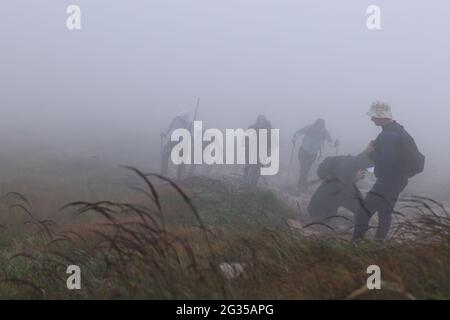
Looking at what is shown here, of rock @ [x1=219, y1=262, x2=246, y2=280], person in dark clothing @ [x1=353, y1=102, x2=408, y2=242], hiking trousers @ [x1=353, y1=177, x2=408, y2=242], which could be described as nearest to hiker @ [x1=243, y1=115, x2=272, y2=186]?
person in dark clothing @ [x1=353, y1=102, x2=408, y2=242]

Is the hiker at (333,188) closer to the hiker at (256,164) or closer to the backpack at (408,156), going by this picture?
the backpack at (408,156)

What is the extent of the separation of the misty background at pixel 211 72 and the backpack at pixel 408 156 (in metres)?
9.73

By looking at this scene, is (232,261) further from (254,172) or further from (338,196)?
(254,172)

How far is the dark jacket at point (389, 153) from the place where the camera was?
21.0 feet

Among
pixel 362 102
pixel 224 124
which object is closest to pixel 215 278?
pixel 224 124

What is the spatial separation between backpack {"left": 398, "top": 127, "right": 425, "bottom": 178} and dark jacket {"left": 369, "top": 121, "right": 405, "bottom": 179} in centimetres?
4

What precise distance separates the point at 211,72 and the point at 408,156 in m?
62.0

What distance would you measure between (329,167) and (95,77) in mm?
57683

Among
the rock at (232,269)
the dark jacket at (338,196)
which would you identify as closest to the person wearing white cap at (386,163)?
the dark jacket at (338,196)

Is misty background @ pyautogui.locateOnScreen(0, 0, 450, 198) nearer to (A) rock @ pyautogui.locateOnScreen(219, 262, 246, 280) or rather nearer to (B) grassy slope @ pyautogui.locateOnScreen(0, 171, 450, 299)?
(B) grassy slope @ pyautogui.locateOnScreen(0, 171, 450, 299)

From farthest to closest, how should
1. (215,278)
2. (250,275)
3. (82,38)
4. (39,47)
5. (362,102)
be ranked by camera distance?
(82,38), (39,47), (362,102), (250,275), (215,278)

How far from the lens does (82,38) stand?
8112 cm

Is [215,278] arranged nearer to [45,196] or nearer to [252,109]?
[45,196]

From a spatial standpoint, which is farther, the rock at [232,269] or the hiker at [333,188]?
the hiker at [333,188]
